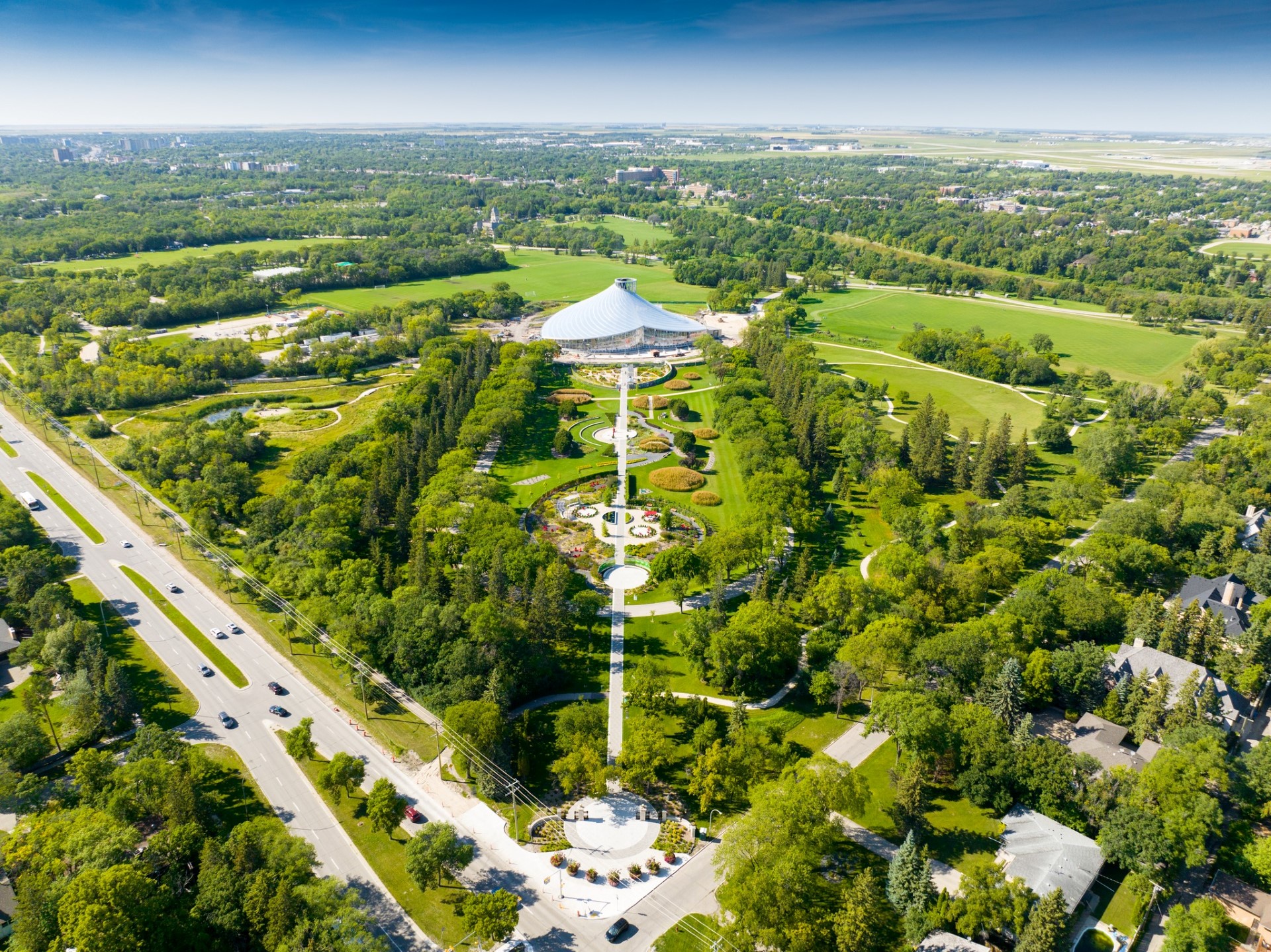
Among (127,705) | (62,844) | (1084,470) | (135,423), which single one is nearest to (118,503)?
(135,423)

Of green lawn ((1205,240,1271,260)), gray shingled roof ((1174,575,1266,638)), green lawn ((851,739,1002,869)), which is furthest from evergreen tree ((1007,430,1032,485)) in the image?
green lawn ((1205,240,1271,260))

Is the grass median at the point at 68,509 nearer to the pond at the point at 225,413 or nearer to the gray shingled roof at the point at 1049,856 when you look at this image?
the pond at the point at 225,413

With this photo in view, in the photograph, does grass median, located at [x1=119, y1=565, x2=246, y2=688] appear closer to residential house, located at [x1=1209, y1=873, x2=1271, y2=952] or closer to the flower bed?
the flower bed

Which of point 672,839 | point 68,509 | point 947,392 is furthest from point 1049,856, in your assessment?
point 68,509

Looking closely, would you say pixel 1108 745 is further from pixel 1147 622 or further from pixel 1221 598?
pixel 1221 598

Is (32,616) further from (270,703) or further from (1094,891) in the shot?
(1094,891)

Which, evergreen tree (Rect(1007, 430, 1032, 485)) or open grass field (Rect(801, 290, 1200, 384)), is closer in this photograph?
evergreen tree (Rect(1007, 430, 1032, 485))

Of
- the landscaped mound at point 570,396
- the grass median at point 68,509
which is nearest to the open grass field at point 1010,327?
the landscaped mound at point 570,396
